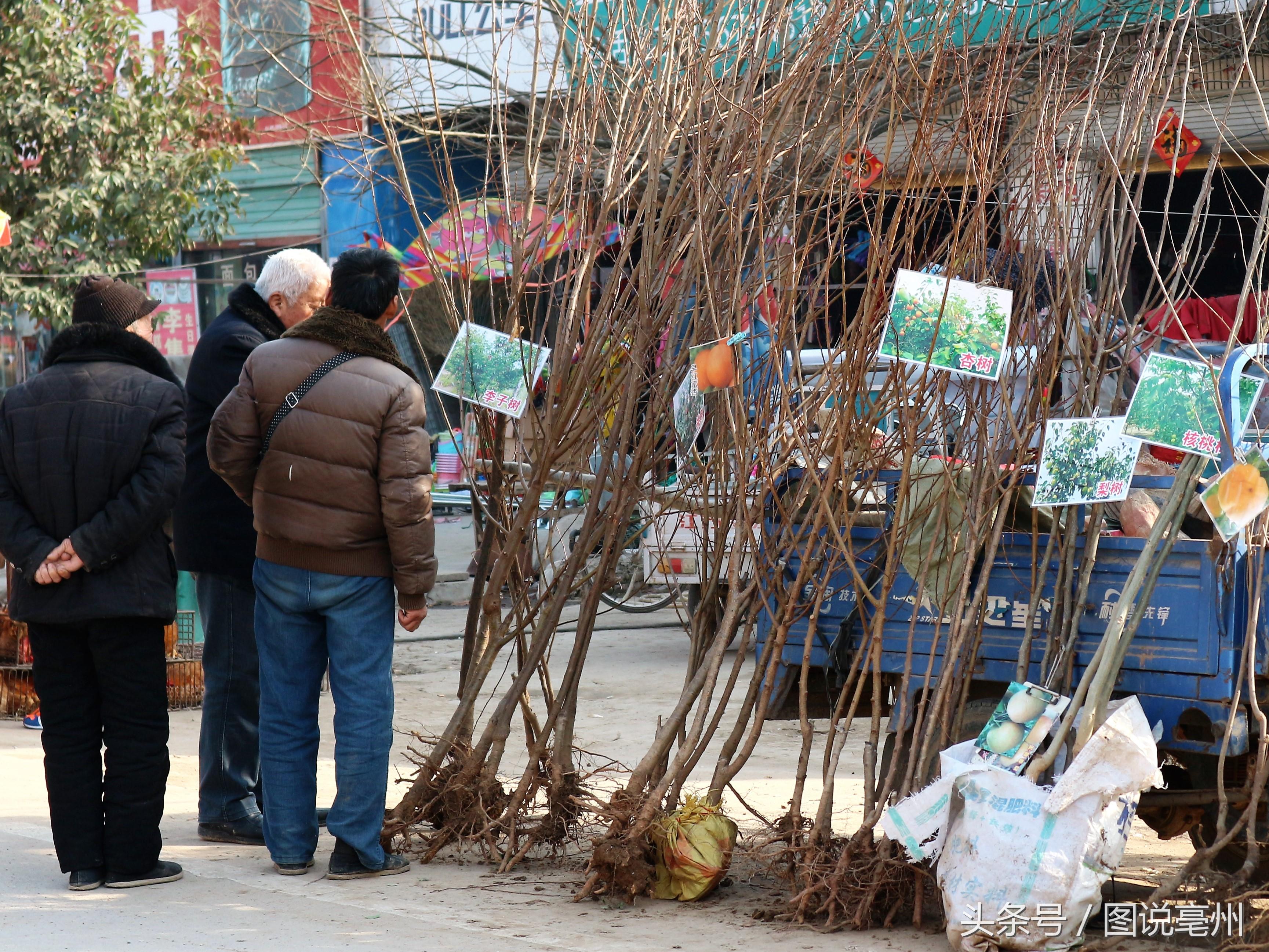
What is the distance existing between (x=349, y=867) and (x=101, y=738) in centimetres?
87

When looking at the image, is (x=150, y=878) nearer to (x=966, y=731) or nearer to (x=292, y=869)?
(x=292, y=869)

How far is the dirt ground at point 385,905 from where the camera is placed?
3.74 meters

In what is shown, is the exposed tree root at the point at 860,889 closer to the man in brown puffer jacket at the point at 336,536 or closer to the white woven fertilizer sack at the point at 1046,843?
the white woven fertilizer sack at the point at 1046,843

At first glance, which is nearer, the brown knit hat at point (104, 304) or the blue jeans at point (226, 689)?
the brown knit hat at point (104, 304)

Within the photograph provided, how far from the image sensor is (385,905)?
160 inches

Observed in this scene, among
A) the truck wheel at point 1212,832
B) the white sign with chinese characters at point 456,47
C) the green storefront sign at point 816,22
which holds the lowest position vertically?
the truck wheel at point 1212,832

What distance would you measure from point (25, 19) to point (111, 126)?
924 millimetres

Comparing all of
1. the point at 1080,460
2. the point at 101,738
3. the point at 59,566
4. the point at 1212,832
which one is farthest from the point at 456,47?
the point at 1212,832

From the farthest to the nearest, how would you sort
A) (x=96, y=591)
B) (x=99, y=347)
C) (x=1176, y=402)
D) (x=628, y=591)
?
(x=628, y=591), (x=99, y=347), (x=96, y=591), (x=1176, y=402)

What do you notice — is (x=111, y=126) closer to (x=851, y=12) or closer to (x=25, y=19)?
(x=25, y=19)

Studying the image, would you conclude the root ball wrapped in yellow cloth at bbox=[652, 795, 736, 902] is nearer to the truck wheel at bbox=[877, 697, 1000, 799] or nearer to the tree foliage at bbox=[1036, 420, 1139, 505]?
the truck wheel at bbox=[877, 697, 1000, 799]

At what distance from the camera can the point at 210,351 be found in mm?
4844

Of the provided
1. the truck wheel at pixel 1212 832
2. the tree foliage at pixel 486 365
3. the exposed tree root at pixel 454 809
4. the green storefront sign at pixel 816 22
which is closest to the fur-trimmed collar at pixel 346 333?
the tree foliage at pixel 486 365

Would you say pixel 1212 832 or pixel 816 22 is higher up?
pixel 816 22
